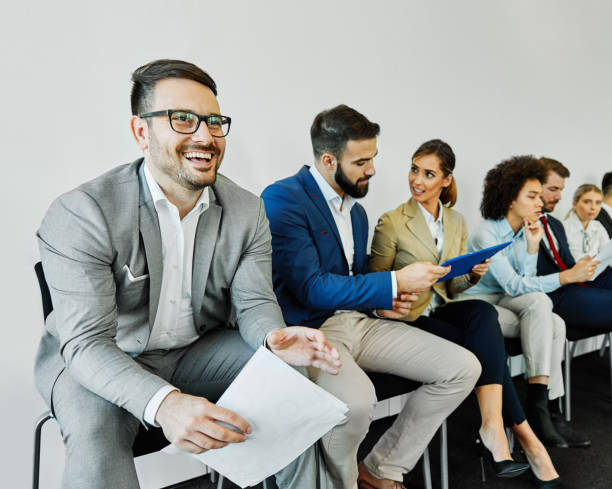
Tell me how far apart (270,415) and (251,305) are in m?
0.42

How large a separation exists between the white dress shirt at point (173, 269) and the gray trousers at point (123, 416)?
0.19 feet

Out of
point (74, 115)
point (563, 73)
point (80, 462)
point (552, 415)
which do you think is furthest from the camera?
point (563, 73)

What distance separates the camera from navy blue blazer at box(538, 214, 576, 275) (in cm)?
288

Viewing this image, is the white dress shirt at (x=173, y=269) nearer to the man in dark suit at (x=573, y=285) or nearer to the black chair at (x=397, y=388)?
the black chair at (x=397, y=388)

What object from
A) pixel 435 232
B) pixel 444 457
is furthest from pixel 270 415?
pixel 435 232

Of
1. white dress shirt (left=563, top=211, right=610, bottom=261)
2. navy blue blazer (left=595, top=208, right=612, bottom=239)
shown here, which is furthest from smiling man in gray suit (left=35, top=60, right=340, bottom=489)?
navy blue blazer (left=595, top=208, right=612, bottom=239)

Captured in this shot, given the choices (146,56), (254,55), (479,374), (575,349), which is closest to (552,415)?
(479,374)

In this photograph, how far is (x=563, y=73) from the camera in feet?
12.2

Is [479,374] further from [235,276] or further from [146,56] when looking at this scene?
[146,56]

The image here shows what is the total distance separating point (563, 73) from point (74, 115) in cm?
351

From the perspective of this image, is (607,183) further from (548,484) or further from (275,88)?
(275,88)

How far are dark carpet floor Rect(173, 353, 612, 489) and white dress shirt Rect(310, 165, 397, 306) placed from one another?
0.98 meters

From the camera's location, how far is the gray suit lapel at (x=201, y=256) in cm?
143

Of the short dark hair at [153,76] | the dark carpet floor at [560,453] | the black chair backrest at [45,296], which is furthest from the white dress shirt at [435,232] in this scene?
the black chair backrest at [45,296]
